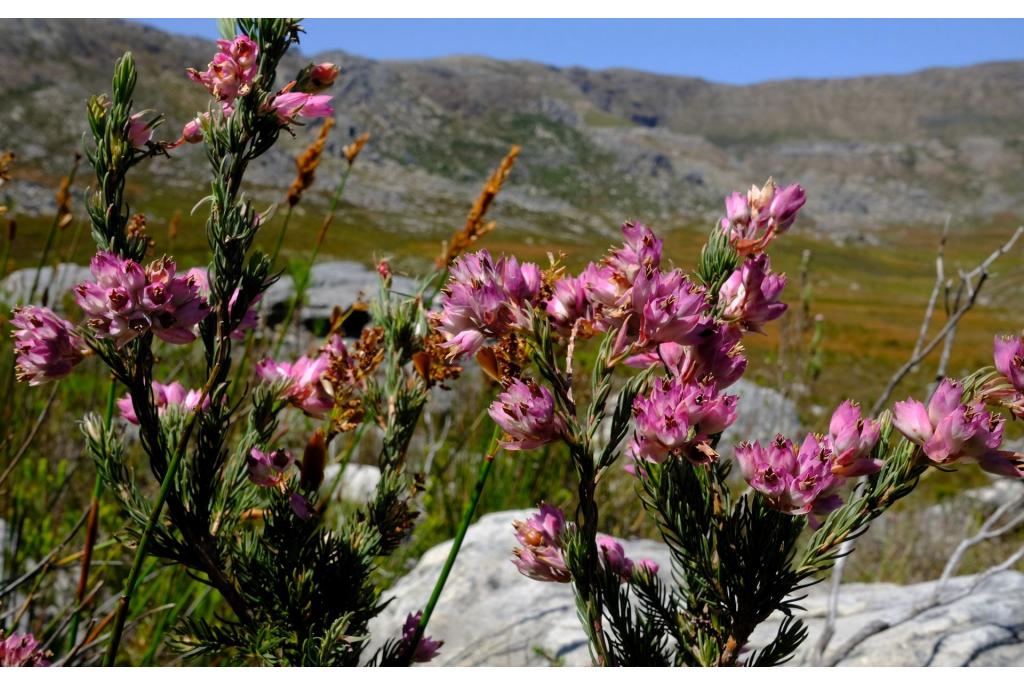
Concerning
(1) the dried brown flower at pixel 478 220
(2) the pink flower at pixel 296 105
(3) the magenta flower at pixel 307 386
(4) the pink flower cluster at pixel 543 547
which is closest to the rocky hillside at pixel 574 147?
(1) the dried brown flower at pixel 478 220

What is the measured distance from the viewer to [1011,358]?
2.64 feet

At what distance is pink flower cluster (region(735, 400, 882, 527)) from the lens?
0.79 meters

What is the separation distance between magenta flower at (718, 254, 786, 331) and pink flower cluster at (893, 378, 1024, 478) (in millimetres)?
235

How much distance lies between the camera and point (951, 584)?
7.66 ft

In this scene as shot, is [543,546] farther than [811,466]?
Yes

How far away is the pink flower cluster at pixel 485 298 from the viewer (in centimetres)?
87

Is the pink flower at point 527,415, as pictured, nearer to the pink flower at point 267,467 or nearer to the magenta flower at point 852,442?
the magenta flower at point 852,442

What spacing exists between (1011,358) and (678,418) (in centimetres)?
37

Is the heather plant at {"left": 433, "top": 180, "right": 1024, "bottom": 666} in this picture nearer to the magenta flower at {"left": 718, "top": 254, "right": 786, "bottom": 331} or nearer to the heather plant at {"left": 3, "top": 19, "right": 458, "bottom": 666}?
the magenta flower at {"left": 718, "top": 254, "right": 786, "bottom": 331}

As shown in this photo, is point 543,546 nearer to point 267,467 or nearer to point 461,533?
point 461,533

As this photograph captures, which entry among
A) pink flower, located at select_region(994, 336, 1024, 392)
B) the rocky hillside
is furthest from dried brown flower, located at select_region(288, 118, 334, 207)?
the rocky hillside

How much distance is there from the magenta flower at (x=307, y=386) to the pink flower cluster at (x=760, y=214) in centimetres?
68

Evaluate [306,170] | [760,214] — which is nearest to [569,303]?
[760,214]
